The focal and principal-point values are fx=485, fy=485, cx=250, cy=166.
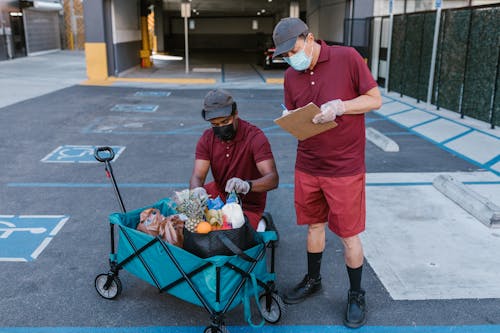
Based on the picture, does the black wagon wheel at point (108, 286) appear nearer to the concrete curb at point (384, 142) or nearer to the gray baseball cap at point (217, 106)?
the gray baseball cap at point (217, 106)

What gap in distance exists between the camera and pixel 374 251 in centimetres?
459

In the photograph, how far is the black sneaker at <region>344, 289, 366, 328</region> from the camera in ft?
11.3

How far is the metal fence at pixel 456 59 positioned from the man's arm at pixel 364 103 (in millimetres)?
7583

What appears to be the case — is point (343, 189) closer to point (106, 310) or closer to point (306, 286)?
point (306, 286)

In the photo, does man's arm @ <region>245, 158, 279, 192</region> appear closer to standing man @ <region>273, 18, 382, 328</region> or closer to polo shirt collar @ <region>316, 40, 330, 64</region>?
standing man @ <region>273, 18, 382, 328</region>

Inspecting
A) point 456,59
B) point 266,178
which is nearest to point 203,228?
point 266,178

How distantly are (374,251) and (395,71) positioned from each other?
11.5 metres

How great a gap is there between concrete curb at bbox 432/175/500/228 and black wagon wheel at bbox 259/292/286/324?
2770 millimetres

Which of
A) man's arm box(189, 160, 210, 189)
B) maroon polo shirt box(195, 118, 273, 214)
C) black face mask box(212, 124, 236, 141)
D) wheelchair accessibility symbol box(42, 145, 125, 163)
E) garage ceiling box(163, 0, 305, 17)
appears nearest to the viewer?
black face mask box(212, 124, 236, 141)

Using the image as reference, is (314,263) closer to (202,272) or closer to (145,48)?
(202,272)

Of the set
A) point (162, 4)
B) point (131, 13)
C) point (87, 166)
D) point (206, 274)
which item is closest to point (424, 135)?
point (87, 166)

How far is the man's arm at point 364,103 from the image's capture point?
307cm

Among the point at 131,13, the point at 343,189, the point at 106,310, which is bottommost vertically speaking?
the point at 106,310

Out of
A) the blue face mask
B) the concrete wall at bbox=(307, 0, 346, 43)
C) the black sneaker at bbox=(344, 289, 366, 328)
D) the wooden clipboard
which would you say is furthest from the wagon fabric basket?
the concrete wall at bbox=(307, 0, 346, 43)
